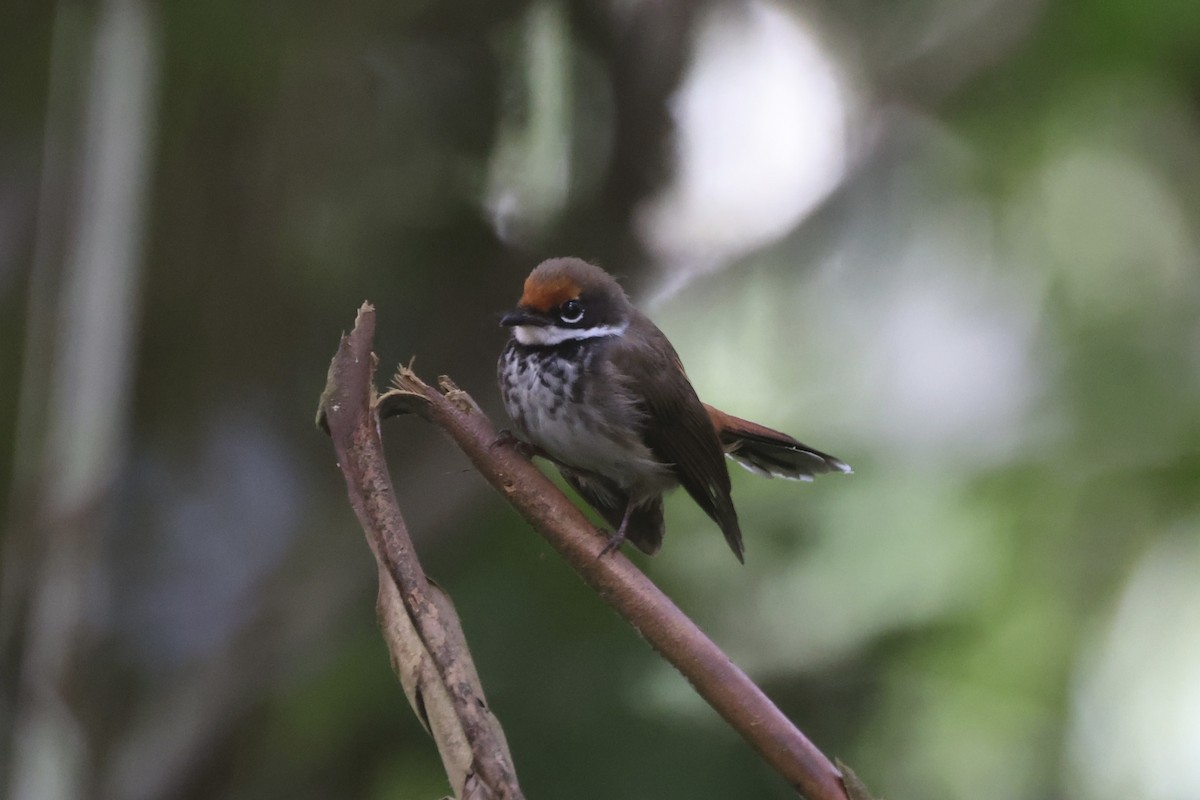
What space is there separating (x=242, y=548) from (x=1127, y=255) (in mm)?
2774

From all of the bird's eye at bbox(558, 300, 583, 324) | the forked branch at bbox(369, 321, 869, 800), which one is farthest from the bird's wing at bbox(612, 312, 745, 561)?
the forked branch at bbox(369, 321, 869, 800)

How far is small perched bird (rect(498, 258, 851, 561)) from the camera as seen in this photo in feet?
7.51

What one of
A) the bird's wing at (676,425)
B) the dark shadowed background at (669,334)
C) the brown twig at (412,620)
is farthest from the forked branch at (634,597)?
the dark shadowed background at (669,334)

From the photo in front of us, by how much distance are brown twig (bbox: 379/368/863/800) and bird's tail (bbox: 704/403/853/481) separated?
1.15 m

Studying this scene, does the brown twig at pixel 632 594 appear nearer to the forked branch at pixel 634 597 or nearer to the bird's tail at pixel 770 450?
the forked branch at pixel 634 597

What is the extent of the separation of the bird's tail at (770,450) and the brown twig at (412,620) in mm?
1358

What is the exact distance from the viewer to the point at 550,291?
2.31 metres

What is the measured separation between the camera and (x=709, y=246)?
10.8 feet

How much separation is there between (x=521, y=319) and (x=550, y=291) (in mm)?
90

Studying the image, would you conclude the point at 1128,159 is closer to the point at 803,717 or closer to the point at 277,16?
the point at 803,717

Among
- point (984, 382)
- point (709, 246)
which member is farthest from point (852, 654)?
point (709, 246)

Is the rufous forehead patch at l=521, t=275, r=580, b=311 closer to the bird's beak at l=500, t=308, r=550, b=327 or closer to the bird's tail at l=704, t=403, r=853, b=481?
the bird's beak at l=500, t=308, r=550, b=327

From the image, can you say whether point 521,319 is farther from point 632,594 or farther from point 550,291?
point 632,594

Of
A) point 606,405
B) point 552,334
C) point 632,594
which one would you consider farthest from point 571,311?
point 632,594
